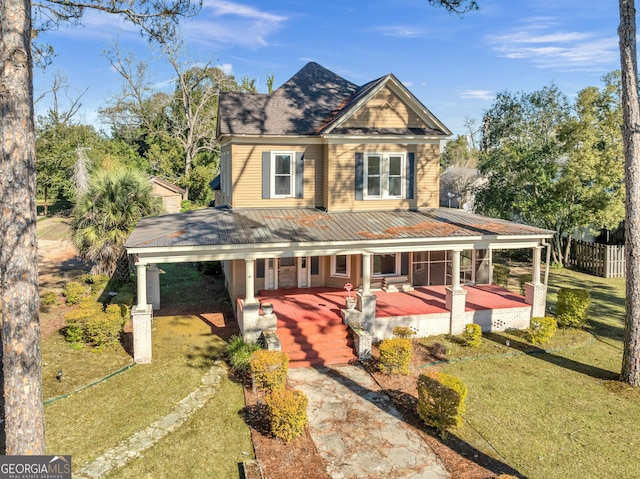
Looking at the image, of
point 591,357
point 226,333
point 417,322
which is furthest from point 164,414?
point 591,357

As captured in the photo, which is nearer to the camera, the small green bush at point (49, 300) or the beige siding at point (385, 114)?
the beige siding at point (385, 114)

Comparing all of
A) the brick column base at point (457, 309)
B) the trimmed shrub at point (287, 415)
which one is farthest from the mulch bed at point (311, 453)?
the brick column base at point (457, 309)

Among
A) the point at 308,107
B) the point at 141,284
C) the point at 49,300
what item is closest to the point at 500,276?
A: the point at 308,107

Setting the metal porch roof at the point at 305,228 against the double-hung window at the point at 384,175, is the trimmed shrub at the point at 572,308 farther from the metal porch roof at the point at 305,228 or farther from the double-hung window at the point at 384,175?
the double-hung window at the point at 384,175

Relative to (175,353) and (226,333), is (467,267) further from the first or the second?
(175,353)

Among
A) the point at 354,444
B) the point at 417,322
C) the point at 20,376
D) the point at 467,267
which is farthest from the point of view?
the point at 467,267

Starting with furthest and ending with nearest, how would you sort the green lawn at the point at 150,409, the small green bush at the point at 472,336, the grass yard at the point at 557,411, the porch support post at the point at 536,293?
the porch support post at the point at 536,293
the small green bush at the point at 472,336
the grass yard at the point at 557,411
the green lawn at the point at 150,409

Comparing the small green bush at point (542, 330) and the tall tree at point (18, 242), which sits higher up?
the tall tree at point (18, 242)
